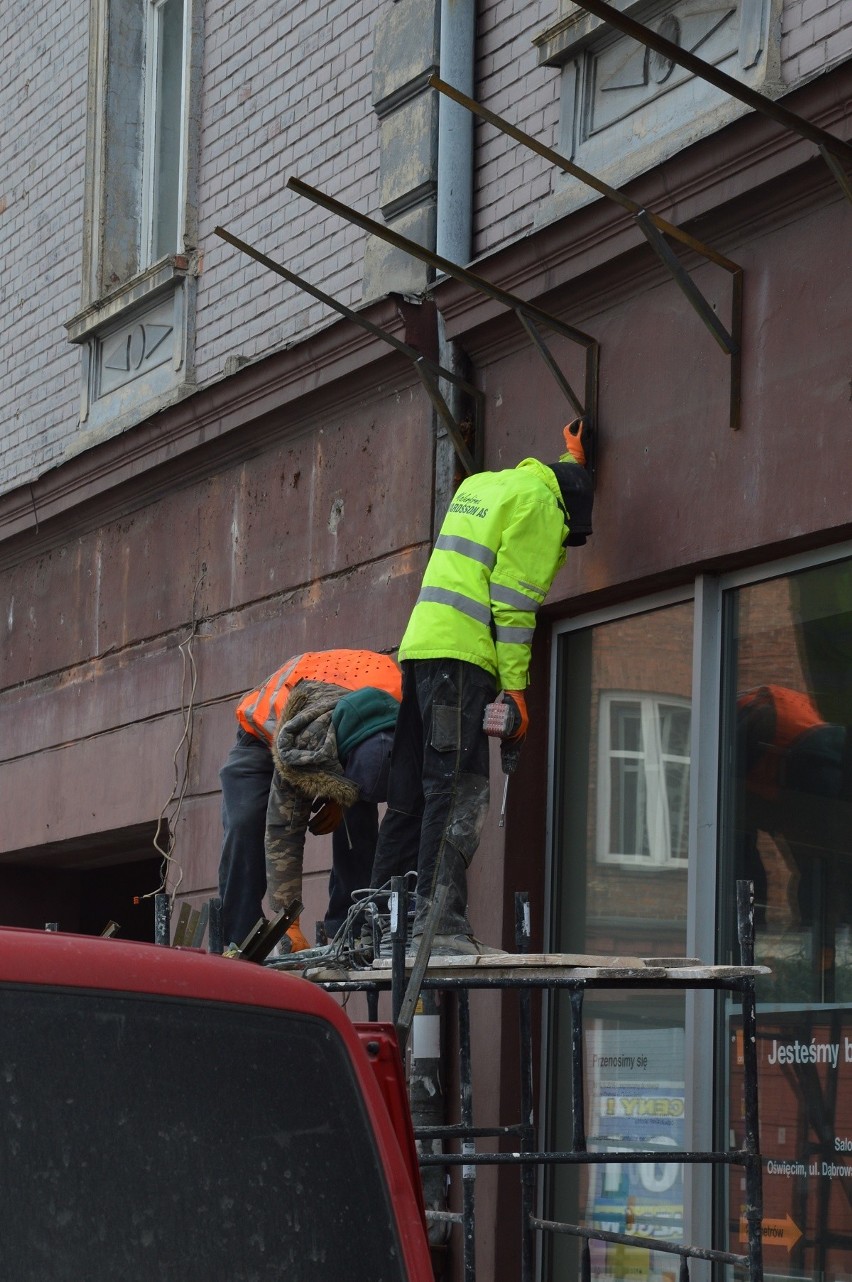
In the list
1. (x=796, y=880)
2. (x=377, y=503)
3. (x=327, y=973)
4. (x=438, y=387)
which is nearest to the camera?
(x=327, y=973)

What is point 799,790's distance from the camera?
630 cm

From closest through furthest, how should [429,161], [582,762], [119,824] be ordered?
[582,762], [429,161], [119,824]

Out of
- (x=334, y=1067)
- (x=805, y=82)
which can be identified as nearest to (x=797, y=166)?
(x=805, y=82)

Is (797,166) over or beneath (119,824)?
over

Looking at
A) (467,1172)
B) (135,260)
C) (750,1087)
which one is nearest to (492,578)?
(467,1172)

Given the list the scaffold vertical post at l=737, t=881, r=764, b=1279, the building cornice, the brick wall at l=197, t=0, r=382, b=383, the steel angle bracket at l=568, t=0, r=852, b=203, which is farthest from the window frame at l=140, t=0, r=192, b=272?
the scaffold vertical post at l=737, t=881, r=764, b=1279

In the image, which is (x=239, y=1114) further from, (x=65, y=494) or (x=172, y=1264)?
(x=65, y=494)

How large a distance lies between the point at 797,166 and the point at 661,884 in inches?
97.3

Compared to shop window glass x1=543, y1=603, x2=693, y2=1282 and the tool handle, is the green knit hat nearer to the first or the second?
the tool handle

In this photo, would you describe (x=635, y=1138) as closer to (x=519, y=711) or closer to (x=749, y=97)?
(x=519, y=711)

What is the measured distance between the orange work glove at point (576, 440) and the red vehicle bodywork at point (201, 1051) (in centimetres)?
440

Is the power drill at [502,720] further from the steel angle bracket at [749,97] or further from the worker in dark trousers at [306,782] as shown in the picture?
the steel angle bracket at [749,97]

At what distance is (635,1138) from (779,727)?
1.55m

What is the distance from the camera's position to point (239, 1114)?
2473mm
